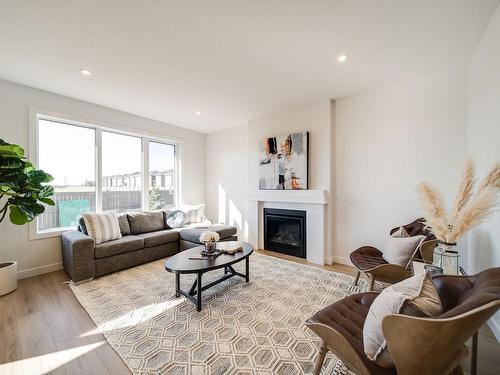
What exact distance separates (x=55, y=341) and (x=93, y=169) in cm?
284

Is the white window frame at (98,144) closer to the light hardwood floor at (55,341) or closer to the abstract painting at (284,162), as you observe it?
the light hardwood floor at (55,341)

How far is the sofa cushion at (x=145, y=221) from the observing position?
3902 mm

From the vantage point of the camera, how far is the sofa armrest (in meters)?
2.78

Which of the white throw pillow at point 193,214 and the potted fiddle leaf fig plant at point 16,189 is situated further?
Result: the white throw pillow at point 193,214

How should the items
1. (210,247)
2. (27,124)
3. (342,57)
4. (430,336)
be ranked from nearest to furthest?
(430,336)
(342,57)
(210,247)
(27,124)

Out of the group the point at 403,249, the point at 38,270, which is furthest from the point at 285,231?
the point at 38,270

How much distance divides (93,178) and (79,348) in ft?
9.55

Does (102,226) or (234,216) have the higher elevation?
(102,226)

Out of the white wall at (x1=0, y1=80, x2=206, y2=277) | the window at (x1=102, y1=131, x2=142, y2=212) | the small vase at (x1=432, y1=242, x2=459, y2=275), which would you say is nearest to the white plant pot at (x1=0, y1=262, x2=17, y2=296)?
the white wall at (x1=0, y1=80, x2=206, y2=277)

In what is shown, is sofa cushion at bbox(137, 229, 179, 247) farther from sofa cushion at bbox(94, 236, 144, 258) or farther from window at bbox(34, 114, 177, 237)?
window at bbox(34, 114, 177, 237)

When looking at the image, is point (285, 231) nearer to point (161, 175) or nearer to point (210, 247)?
point (210, 247)

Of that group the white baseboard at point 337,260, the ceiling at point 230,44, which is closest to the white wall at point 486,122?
the ceiling at point 230,44

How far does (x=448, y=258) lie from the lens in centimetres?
160

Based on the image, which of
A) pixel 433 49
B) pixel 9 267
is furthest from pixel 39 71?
pixel 433 49
